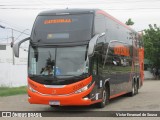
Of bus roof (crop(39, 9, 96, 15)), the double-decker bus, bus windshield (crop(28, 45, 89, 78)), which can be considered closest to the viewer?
the double-decker bus

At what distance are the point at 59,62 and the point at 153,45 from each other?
46.9 metres

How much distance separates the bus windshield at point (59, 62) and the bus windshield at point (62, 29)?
1.23 feet

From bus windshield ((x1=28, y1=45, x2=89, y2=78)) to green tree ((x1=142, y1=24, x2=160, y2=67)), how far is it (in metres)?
45.2

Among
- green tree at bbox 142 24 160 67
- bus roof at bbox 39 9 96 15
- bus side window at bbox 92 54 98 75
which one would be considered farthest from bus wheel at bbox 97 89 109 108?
green tree at bbox 142 24 160 67

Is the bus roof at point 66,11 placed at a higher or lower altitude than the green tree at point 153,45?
higher

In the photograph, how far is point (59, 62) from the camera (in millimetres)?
14477

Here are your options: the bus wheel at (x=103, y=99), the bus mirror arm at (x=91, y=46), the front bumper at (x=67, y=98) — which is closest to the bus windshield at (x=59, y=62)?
the bus mirror arm at (x=91, y=46)

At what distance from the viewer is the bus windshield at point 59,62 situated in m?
14.4

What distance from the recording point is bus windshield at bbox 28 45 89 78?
47.1 ft

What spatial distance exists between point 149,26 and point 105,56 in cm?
4689

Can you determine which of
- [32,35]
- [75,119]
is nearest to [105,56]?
[32,35]

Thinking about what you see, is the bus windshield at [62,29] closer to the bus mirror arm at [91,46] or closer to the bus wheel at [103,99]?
the bus mirror arm at [91,46]

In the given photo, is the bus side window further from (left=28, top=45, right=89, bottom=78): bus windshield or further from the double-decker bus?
(left=28, top=45, right=89, bottom=78): bus windshield

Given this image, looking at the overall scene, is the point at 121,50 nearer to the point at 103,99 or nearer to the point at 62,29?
the point at 103,99
